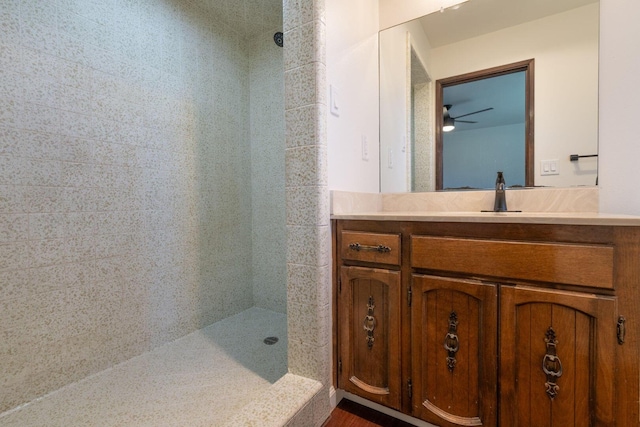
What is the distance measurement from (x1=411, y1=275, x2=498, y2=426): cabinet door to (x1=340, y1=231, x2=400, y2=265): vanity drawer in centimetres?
13

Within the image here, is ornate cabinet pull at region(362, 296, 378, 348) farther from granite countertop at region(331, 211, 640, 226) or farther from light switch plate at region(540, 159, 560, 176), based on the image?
light switch plate at region(540, 159, 560, 176)

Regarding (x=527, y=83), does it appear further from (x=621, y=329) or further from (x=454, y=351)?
(x=454, y=351)

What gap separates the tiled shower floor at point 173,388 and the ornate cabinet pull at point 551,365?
3.64 feet

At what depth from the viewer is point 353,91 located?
4.83 feet

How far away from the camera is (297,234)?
1.25 metres

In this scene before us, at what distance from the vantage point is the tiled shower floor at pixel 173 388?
120 centimetres

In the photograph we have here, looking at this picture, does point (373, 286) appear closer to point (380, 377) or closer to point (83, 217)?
point (380, 377)

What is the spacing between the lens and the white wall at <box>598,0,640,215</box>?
1146 millimetres

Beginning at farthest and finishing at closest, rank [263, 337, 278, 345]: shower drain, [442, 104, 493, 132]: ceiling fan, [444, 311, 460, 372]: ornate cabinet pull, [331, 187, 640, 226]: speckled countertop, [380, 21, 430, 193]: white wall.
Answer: [263, 337, 278, 345]: shower drain
[380, 21, 430, 193]: white wall
[442, 104, 493, 132]: ceiling fan
[444, 311, 460, 372]: ornate cabinet pull
[331, 187, 640, 226]: speckled countertop

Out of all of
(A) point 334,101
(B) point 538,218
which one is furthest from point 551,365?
(A) point 334,101

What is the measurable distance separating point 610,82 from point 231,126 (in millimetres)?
2300

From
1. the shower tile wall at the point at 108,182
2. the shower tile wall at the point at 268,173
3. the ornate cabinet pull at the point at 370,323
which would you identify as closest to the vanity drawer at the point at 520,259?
the ornate cabinet pull at the point at 370,323

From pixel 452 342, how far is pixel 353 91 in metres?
1.25

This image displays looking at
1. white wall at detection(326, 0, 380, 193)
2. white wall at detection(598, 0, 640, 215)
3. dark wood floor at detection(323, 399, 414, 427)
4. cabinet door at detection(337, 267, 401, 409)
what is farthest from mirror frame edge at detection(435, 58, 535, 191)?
dark wood floor at detection(323, 399, 414, 427)
